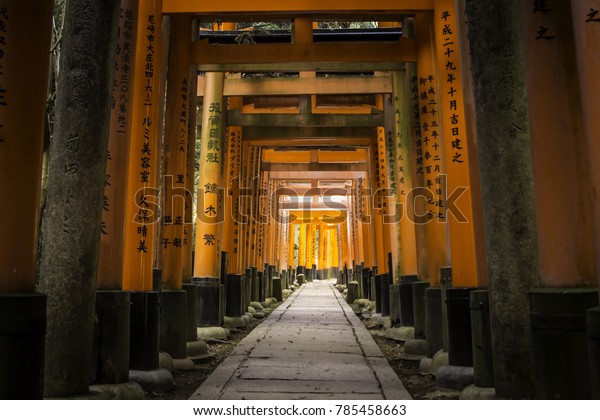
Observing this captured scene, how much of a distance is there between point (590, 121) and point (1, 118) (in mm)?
2650

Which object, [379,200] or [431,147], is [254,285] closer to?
[379,200]

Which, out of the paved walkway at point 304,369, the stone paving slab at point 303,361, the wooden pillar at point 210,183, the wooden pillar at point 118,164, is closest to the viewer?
the wooden pillar at point 118,164

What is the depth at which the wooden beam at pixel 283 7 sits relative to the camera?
250 inches

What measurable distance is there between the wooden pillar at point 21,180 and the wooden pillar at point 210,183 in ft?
20.6

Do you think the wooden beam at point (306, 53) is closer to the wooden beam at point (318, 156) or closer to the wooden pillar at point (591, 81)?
the wooden pillar at point (591, 81)

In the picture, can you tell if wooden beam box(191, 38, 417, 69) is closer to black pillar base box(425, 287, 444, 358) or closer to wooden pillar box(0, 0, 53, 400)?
black pillar base box(425, 287, 444, 358)

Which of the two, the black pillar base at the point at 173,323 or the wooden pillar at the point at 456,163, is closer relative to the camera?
the wooden pillar at the point at 456,163

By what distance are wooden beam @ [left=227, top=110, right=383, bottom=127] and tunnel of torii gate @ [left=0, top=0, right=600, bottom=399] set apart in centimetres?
99

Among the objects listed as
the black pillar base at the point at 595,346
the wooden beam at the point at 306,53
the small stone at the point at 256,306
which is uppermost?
the wooden beam at the point at 306,53

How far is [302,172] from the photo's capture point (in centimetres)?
1641

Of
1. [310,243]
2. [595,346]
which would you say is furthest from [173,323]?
[310,243]

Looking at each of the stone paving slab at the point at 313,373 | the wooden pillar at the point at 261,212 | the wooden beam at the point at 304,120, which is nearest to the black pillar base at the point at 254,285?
the wooden pillar at the point at 261,212

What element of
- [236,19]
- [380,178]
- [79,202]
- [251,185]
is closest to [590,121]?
[79,202]

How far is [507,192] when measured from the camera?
3.38 metres
